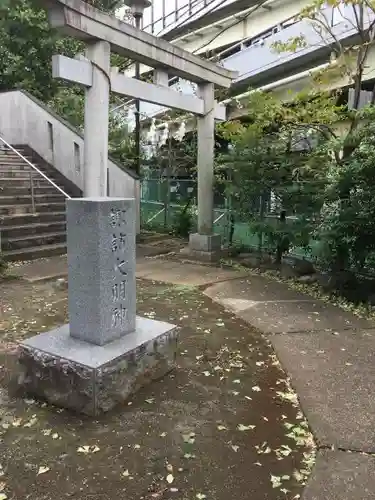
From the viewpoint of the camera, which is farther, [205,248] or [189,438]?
[205,248]

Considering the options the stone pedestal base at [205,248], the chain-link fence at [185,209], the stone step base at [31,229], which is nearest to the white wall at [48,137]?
the chain-link fence at [185,209]

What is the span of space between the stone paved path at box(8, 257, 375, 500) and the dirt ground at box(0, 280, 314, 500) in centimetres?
12

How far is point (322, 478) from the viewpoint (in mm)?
2414

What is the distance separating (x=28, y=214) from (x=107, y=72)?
3973 millimetres

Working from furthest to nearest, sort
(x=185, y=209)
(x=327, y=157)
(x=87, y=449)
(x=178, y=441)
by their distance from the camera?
(x=185, y=209) → (x=327, y=157) → (x=178, y=441) → (x=87, y=449)

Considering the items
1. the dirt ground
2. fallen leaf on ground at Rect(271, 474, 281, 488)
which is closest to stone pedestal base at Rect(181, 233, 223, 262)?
the dirt ground

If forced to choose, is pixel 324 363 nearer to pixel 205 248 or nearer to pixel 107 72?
pixel 107 72

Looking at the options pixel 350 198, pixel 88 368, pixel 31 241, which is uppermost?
pixel 350 198

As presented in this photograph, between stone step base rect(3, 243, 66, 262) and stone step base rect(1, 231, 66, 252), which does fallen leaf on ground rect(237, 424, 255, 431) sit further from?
stone step base rect(1, 231, 66, 252)

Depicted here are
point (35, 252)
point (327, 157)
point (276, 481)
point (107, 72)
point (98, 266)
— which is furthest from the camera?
point (35, 252)

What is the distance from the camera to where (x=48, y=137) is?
36.9 ft

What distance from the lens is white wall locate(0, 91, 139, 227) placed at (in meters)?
10.5

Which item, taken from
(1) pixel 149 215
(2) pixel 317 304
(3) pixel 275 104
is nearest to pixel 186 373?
(2) pixel 317 304

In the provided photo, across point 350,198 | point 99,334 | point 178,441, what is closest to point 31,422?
point 99,334
